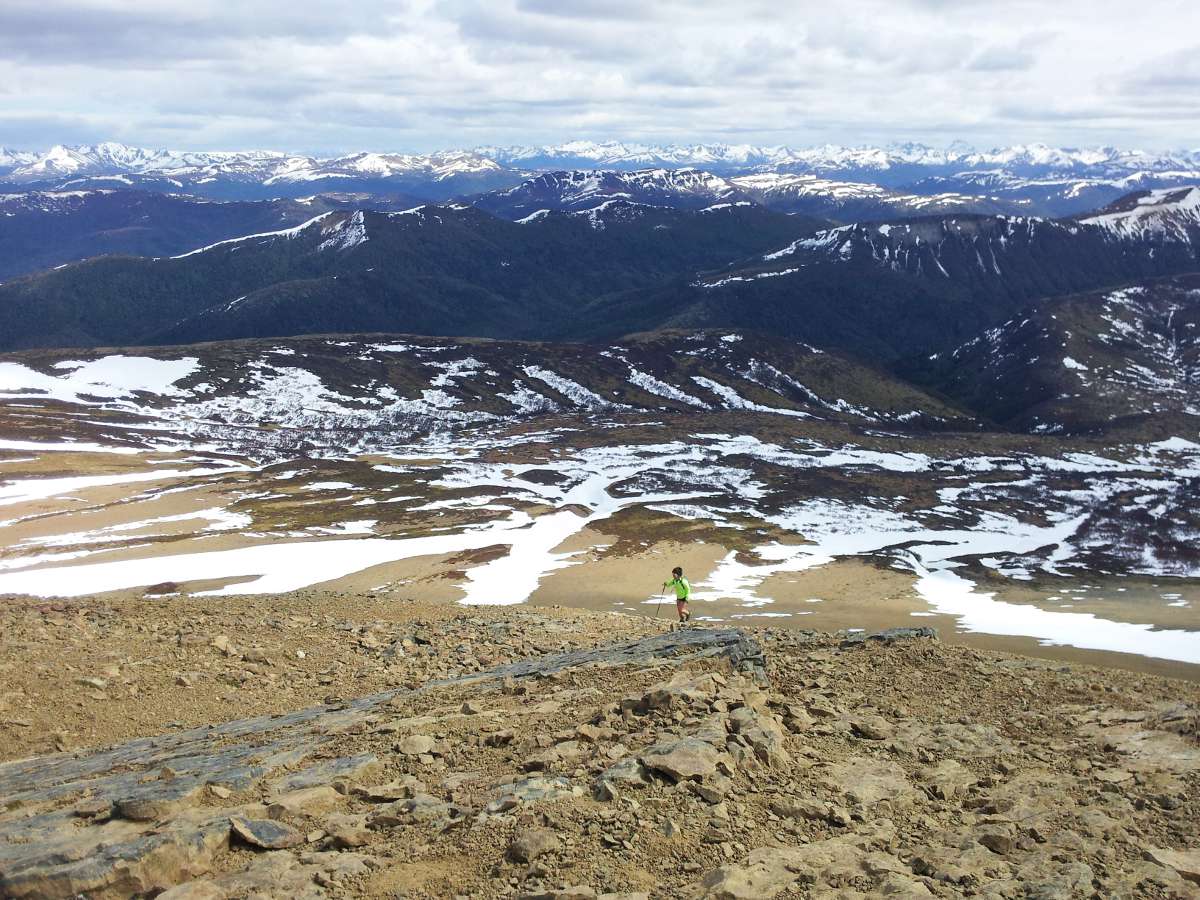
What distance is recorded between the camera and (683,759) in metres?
13.8

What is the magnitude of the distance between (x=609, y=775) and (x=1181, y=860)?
7.98 meters

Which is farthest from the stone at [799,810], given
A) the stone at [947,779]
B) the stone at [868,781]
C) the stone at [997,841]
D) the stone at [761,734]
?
the stone at [947,779]

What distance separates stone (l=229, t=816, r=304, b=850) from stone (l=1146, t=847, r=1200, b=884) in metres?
11.8

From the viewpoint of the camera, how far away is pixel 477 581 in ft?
218

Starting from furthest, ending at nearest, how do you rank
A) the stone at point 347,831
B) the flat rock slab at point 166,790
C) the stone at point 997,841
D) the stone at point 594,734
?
the stone at point 594,734, the stone at point 997,841, the stone at point 347,831, the flat rock slab at point 166,790

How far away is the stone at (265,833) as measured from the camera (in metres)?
12.0

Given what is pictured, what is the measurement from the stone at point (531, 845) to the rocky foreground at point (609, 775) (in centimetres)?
4

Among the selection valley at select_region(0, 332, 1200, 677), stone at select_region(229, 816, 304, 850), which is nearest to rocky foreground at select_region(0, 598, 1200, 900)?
stone at select_region(229, 816, 304, 850)

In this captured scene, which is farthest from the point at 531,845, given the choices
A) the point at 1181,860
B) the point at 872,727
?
the point at 1181,860

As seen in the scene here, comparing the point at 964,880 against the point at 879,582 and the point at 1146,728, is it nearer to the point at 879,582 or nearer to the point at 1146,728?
the point at 1146,728

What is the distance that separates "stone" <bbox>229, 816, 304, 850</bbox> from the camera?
12.0 meters

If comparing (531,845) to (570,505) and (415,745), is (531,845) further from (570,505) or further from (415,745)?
(570,505)

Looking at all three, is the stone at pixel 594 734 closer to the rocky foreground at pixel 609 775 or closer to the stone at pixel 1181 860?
the rocky foreground at pixel 609 775

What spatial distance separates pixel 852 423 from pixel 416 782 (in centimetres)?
16811
